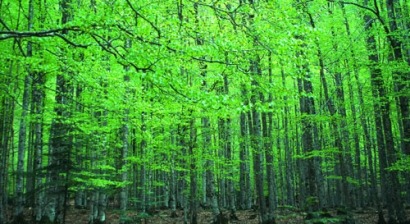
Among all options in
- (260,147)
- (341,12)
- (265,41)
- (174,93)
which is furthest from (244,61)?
(341,12)

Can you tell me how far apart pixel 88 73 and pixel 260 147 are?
831 cm

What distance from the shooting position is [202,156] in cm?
1427

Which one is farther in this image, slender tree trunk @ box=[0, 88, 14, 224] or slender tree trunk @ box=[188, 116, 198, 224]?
slender tree trunk @ box=[188, 116, 198, 224]

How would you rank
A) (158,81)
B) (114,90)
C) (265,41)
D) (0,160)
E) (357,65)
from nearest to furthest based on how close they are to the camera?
(158,81) < (265,41) < (114,90) < (357,65) < (0,160)

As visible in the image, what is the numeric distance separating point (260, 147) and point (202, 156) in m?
Result: 2.77

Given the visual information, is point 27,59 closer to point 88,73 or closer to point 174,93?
point 88,73

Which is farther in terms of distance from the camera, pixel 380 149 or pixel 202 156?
pixel 202 156

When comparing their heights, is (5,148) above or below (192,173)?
above

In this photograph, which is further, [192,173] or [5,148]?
[192,173]

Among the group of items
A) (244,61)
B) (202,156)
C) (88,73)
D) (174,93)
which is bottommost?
(202,156)

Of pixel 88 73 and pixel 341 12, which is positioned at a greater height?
pixel 341 12

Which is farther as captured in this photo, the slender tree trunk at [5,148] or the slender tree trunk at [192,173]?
the slender tree trunk at [192,173]

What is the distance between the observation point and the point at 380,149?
12.6m

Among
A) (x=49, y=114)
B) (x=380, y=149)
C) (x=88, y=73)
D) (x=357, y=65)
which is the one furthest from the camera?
(x=380, y=149)
